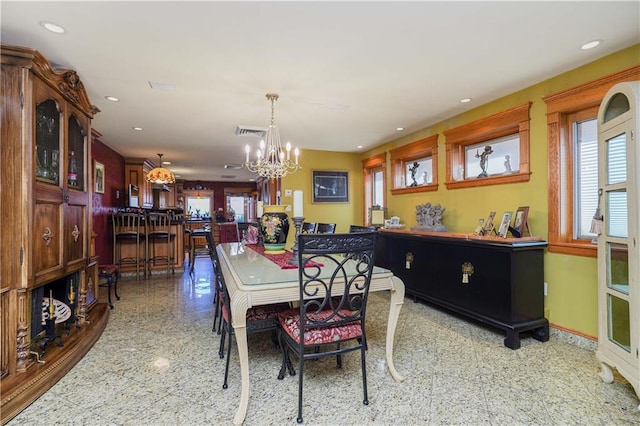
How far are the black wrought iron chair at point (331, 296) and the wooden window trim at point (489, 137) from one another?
2.16m

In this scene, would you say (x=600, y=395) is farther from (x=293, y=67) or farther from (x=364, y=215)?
(x=364, y=215)

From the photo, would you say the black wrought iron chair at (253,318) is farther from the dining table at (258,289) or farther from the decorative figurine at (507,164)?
the decorative figurine at (507,164)

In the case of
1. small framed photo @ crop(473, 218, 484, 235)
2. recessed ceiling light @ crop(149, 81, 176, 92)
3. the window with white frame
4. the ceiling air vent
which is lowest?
small framed photo @ crop(473, 218, 484, 235)

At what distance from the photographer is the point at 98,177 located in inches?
189

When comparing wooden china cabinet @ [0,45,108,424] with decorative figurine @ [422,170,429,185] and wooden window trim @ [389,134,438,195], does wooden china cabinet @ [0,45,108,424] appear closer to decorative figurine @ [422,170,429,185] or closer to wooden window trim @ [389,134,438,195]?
wooden window trim @ [389,134,438,195]

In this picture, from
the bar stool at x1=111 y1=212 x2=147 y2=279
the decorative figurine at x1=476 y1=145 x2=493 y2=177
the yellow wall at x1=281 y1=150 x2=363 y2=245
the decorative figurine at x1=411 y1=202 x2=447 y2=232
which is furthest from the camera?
the yellow wall at x1=281 y1=150 x2=363 y2=245

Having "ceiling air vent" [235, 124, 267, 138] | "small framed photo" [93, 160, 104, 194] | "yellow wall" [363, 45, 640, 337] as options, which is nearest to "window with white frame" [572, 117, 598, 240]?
"yellow wall" [363, 45, 640, 337]

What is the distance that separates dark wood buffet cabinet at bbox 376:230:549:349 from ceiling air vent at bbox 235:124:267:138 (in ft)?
8.12

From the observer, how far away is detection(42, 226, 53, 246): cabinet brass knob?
2.13m

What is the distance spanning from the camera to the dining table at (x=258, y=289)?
5.38ft

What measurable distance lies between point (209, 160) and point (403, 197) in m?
4.41

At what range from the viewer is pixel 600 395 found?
73.2 inches

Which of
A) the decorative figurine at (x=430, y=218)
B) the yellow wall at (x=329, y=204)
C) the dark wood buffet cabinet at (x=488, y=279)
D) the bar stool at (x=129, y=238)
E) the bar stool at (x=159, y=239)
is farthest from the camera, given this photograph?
the yellow wall at (x=329, y=204)

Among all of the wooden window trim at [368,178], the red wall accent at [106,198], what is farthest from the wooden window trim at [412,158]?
the red wall accent at [106,198]
